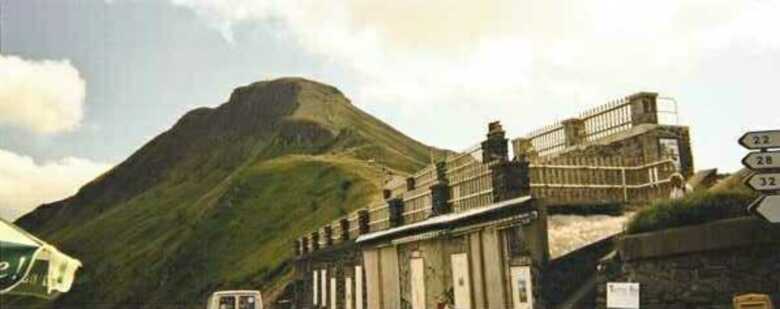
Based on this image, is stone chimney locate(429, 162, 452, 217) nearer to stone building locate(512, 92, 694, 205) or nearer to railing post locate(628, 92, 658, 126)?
stone building locate(512, 92, 694, 205)

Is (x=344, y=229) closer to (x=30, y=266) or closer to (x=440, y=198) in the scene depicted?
(x=440, y=198)

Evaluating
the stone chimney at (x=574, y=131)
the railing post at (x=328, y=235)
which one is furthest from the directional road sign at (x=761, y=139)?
the railing post at (x=328, y=235)

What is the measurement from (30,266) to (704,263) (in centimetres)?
966

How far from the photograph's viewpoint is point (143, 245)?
13500cm

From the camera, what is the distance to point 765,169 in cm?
883

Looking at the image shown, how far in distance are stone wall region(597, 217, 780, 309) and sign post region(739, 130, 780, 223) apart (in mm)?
3101

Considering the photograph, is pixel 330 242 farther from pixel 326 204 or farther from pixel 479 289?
pixel 326 204

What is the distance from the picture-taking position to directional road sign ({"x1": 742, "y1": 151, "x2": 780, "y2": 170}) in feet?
28.8

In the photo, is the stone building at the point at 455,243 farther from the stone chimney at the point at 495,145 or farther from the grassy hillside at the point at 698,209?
the grassy hillside at the point at 698,209

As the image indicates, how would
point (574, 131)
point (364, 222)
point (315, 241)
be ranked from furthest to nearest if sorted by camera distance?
point (315, 241)
point (364, 222)
point (574, 131)

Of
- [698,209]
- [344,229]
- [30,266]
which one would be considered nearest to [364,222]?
[344,229]

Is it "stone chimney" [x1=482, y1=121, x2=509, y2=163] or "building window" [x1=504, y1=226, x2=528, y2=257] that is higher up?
"stone chimney" [x1=482, y1=121, x2=509, y2=163]

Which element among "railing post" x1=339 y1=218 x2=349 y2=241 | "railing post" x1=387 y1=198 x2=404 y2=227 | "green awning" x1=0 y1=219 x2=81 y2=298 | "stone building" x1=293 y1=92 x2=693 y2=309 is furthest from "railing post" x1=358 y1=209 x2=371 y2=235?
"green awning" x1=0 y1=219 x2=81 y2=298

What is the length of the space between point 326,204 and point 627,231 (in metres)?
77.2
